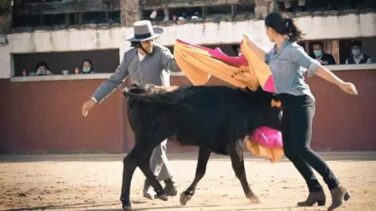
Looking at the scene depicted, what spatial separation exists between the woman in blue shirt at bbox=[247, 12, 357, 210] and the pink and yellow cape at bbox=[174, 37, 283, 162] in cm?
68

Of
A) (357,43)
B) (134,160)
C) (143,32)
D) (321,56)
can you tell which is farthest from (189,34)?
(134,160)

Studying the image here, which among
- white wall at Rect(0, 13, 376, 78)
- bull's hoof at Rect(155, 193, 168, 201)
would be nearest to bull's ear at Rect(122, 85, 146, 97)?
bull's hoof at Rect(155, 193, 168, 201)

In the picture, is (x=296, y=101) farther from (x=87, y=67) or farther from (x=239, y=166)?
(x=87, y=67)

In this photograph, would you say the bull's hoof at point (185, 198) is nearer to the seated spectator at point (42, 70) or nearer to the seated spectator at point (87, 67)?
the seated spectator at point (87, 67)

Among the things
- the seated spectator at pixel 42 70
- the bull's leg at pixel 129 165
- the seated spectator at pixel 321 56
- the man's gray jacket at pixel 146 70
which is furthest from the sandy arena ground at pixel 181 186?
the seated spectator at pixel 42 70

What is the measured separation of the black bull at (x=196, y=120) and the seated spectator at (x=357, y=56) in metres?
9.89

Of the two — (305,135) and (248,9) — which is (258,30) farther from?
(305,135)

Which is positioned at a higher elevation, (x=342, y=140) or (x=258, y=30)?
(x=258, y=30)

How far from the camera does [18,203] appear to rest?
8445mm

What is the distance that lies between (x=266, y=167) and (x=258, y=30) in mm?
5738

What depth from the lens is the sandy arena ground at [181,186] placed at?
7.79 m

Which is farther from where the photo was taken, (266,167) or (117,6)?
(117,6)

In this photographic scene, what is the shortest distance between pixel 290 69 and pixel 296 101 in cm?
29

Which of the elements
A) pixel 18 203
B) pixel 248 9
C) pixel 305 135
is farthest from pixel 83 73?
pixel 305 135
